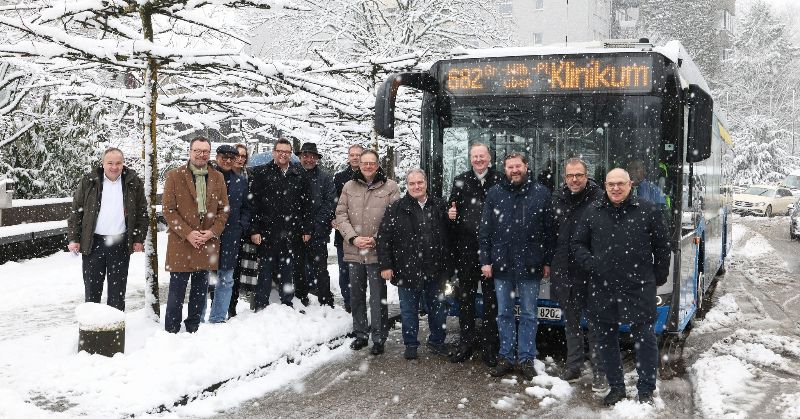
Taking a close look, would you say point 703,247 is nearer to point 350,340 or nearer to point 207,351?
point 350,340

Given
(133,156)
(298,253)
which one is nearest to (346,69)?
(298,253)

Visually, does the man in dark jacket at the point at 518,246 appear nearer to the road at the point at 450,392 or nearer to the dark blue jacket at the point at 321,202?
the road at the point at 450,392

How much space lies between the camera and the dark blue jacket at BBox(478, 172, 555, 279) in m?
6.54

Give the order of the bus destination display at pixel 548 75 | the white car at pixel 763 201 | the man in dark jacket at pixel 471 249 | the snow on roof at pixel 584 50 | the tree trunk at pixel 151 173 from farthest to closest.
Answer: the white car at pixel 763 201
the tree trunk at pixel 151 173
the snow on roof at pixel 584 50
the bus destination display at pixel 548 75
the man in dark jacket at pixel 471 249

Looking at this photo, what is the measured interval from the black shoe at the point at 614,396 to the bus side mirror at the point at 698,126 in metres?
2.57

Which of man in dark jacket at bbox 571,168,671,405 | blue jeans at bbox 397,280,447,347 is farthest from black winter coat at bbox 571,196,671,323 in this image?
blue jeans at bbox 397,280,447,347

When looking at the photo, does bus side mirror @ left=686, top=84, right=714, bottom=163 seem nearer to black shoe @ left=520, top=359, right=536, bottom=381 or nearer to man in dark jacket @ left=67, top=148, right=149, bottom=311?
black shoe @ left=520, top=359, right=536, bottom=381

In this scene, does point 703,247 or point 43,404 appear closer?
point 43,404

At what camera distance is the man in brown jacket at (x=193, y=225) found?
705cm

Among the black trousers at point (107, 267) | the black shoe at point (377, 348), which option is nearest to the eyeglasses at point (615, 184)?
the black shoe at point (377, 348)

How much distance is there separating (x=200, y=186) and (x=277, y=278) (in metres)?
1.87

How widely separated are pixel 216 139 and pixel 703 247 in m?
29.3

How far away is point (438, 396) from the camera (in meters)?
6.07

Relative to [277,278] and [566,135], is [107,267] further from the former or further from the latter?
[566,135]
